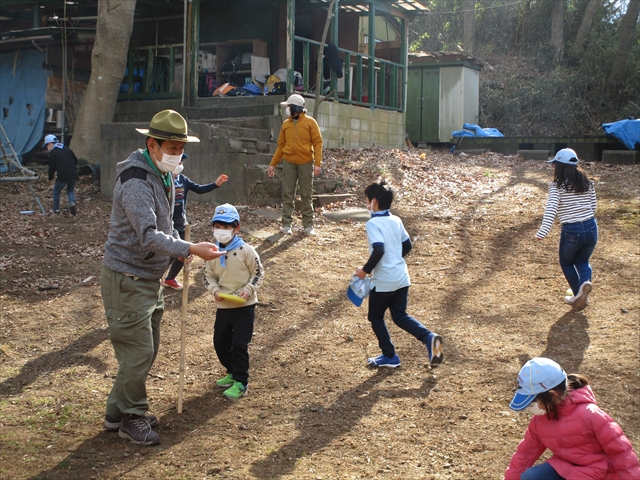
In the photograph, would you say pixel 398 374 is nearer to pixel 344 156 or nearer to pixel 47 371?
pixel 47 371

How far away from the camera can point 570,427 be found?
133 inches

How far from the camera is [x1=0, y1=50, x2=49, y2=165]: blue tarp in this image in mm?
17438

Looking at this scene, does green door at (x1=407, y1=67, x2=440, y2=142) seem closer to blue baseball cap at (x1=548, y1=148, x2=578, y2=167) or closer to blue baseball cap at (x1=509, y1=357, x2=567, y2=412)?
blue baseball cap at (x1=548, y1=148, x2=578, y2=167)

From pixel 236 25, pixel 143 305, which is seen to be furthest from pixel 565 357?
pixel 236 25

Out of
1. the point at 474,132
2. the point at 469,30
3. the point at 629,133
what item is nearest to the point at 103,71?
the point at 474,132

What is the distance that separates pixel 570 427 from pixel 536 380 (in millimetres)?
282

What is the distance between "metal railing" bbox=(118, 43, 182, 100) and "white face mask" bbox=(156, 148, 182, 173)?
1257 centimetres

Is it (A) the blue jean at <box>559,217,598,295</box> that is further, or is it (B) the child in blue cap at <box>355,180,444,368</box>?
(A) the blue jean at <box>559,217,598,295</box>

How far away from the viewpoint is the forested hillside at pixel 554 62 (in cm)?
2655

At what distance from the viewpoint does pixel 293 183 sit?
10.3 metres

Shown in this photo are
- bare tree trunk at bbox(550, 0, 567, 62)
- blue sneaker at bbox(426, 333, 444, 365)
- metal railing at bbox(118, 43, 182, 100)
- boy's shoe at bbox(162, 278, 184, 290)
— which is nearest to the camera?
blue sneaker at bbox(426, 333, 444, 365)

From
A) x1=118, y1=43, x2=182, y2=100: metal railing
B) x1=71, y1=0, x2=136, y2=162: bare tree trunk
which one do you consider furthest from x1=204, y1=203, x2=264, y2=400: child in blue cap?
x1=118, y1=43, x2=182, y2=100: metal railing

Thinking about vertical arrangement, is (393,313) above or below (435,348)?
above

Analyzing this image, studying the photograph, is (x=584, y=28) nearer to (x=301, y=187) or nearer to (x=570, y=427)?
(x=301, y=187)
